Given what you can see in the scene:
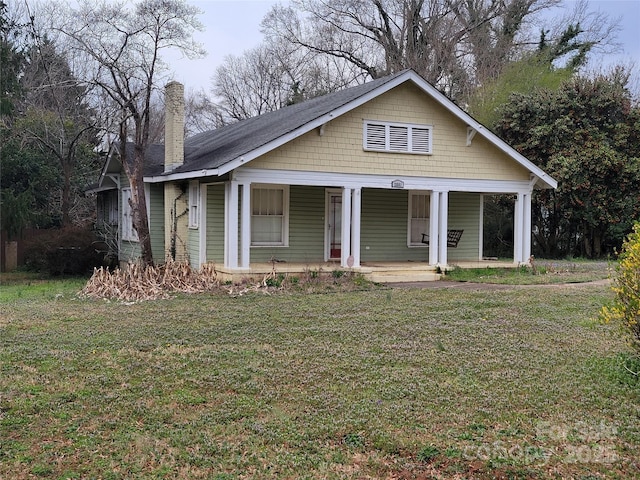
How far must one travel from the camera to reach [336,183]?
15828mm

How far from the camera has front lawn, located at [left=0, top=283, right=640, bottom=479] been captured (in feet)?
15.1

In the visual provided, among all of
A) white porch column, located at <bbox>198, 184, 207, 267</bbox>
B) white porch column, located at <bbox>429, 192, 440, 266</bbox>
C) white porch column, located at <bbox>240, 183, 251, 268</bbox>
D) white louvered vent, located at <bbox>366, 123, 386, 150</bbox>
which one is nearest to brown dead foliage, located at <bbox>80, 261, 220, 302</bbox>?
white porch column, located at <bbox>240, 183, 251, 268</bbox>

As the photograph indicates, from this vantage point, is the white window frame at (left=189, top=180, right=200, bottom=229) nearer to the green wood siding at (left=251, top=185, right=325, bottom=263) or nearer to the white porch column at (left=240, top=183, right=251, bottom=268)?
the white porch column at (left=240, top=183, right=251, bottom=268)

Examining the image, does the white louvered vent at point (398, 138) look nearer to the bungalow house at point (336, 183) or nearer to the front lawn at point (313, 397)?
the bungalow house at point (336, 183)

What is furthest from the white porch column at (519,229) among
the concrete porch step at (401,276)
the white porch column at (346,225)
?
the white porch column at (346,225)

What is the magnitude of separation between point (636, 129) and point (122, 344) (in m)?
20.5

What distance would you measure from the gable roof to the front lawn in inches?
203

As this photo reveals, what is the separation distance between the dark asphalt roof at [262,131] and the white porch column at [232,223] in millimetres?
683

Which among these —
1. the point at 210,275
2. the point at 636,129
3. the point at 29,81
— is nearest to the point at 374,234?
the point at 210,275

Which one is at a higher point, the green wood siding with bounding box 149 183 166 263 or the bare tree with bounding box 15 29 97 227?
the bare tree with bounding box 15 29 97 227

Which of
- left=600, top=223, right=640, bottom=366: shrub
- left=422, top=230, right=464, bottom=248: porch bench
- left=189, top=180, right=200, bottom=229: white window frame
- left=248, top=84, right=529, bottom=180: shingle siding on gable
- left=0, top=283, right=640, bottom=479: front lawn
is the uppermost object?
left=248, top=84, right=529, bottom=180: shingle siding on gable

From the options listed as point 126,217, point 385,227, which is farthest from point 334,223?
point 126,217

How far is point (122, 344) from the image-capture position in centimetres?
807

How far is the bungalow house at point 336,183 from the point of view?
15.2m
